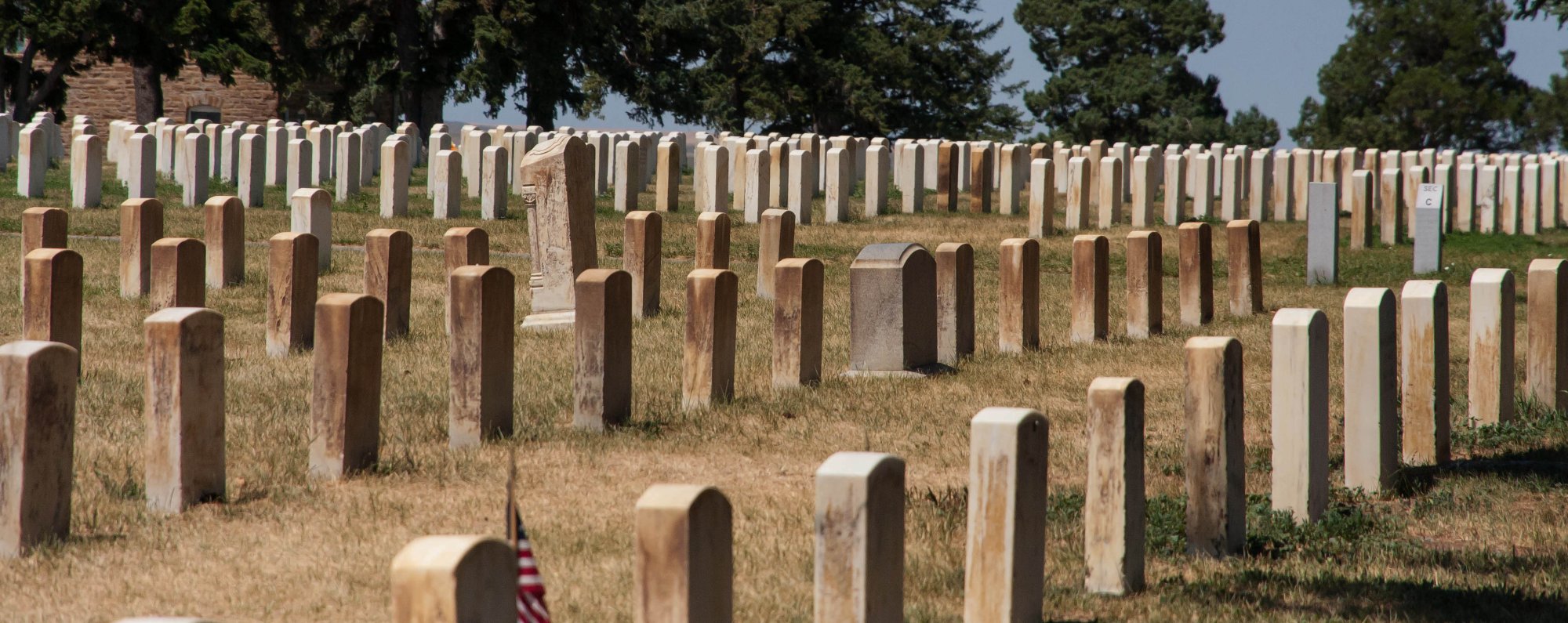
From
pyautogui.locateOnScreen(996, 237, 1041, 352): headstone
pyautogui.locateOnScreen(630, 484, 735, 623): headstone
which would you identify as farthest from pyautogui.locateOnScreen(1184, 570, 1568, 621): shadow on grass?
pyautogui.locateOnScreen(996, 237, 1041, 352): headstone

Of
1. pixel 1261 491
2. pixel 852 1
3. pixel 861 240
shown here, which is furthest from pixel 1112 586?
pixel 852 1

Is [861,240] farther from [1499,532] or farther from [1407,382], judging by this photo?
[1499,532]

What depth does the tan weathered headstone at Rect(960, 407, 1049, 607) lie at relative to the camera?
4.23 metres

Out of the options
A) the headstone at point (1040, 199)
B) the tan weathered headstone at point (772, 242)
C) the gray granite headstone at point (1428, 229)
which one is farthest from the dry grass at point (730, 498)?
the headstone at point (1040, 199)

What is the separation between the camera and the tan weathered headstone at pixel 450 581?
2600mm

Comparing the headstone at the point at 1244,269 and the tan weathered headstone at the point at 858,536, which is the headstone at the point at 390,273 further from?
the tan weathered headstone at the point at 858,536

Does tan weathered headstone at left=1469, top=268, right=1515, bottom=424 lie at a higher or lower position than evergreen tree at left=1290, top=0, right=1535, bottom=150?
lower

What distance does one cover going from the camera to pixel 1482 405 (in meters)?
7.95

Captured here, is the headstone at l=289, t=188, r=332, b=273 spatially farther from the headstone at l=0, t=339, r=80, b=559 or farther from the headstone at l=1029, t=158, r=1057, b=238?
the headstone at l=1029, t=158, r=1057, b=238

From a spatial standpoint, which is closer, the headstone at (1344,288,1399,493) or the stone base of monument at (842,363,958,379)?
the headstone at (1344,288,1399,493)

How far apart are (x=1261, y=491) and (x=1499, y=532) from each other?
932mm

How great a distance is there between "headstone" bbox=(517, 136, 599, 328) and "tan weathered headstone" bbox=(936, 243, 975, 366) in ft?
7.99

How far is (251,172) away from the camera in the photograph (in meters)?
18.1

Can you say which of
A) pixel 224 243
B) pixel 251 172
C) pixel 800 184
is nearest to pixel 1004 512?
pixel 224 243
